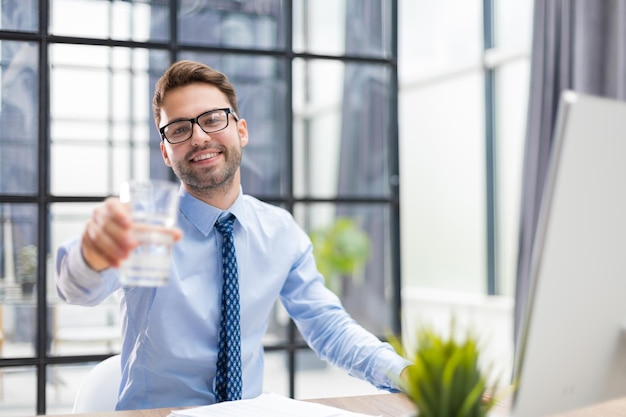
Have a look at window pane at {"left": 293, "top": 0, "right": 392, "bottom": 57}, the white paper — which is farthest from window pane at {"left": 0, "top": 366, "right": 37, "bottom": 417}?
window pane at {"left": 293, "top": 0, "right": 392, "bottom": 57}

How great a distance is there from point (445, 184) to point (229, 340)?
406cm

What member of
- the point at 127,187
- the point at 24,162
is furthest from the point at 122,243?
the point at 24,162

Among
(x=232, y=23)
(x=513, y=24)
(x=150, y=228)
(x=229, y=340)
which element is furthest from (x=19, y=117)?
(x=513, y=24)

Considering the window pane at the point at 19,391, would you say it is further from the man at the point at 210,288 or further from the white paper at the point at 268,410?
the white paper at the point at 268,410

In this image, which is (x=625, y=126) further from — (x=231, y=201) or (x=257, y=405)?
(x=231, y=201)

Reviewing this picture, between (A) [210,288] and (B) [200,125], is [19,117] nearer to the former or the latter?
(B) [200,125]

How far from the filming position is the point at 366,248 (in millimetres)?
2875

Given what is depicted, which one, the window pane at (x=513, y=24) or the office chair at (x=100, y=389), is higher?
the window pane at (x=513, y=24)

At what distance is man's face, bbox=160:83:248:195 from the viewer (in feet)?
6.07

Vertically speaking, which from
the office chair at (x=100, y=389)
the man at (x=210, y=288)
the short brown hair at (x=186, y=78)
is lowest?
the office chair at (x=100, y=389)

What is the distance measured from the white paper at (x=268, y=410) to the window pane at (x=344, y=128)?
4.46 ft

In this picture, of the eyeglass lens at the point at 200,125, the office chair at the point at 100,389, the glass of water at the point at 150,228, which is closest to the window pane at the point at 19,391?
the office chair at the point at 100,389

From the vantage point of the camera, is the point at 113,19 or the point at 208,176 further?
the point at 113,19

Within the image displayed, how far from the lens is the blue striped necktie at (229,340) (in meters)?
1.74
